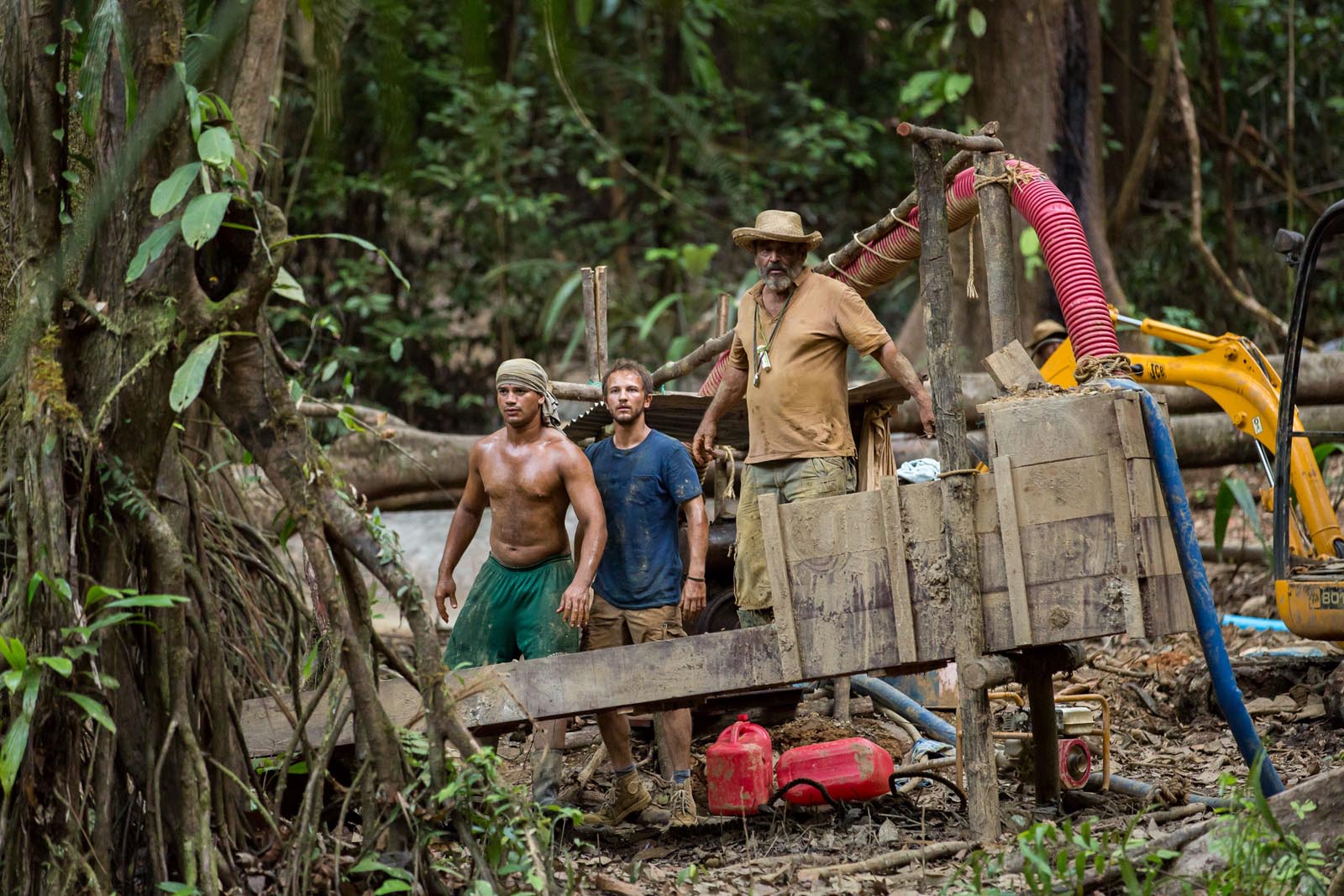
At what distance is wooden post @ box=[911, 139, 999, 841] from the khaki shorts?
1419 millimetres

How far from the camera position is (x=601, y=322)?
7598 mm

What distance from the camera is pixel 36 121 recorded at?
4.11m

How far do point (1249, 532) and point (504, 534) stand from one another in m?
7.40

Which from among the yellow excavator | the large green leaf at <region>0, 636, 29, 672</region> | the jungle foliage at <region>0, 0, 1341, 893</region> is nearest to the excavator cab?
the yellow excavator

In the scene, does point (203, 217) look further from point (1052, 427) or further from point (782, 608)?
Answer: point (1052, 427)

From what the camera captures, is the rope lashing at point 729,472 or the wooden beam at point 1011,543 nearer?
the wooden beam at point 1011,543

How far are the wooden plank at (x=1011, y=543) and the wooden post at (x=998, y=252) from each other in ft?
1.91

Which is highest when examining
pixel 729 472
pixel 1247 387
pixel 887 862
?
pixel 1247 387

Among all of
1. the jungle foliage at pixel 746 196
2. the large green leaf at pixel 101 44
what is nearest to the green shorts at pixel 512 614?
the large green leaf at pixel 101 44

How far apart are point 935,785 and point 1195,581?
1931 millimetres

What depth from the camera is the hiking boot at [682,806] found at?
570 cm

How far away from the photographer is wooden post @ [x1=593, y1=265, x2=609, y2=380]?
24.6 ft

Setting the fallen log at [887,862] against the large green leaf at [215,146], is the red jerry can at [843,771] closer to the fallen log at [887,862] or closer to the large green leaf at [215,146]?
the fallen log at [887,862]

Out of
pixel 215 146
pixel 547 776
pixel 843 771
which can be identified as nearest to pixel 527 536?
pixel 547 776
